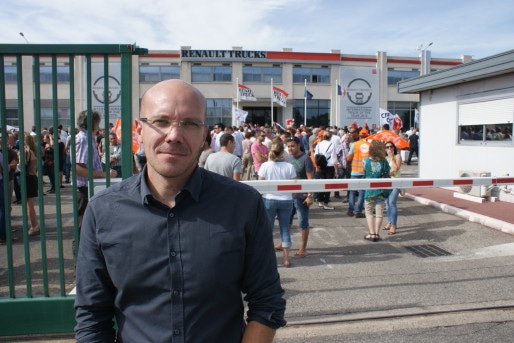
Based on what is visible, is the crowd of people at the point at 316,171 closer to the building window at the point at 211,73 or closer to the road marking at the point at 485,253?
the road marking at the point at 485,253

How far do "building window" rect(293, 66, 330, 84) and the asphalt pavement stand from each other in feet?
116

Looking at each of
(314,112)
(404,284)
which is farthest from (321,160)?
(314,112)

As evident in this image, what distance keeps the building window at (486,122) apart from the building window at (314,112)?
32011 millimetres

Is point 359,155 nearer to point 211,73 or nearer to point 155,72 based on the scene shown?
point 211,73

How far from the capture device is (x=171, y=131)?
1.78 metres

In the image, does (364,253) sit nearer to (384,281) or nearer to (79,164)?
(384,281)

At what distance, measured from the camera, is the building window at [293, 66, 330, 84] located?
43.0 m

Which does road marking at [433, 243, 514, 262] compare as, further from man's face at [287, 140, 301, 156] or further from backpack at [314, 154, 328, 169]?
backpack at [314, 154, 328, 169]

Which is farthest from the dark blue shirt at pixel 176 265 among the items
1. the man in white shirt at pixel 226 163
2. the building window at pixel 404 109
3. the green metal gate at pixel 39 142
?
the building window at pixel 404 109

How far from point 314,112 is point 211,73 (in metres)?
10.9

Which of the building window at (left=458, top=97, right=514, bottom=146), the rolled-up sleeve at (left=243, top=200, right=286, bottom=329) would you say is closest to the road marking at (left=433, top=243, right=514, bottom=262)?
the building window at (left=458, top=97, right=514, bottom=146)

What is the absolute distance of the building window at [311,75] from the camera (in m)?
43.0

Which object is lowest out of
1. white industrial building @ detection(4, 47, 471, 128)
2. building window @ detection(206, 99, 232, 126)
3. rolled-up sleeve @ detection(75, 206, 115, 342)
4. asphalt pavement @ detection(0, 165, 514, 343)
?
asphalt pavement @ detection(0, 165, 514, 343)

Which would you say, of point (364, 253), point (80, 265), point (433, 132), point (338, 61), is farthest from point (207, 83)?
point (80, 265)
